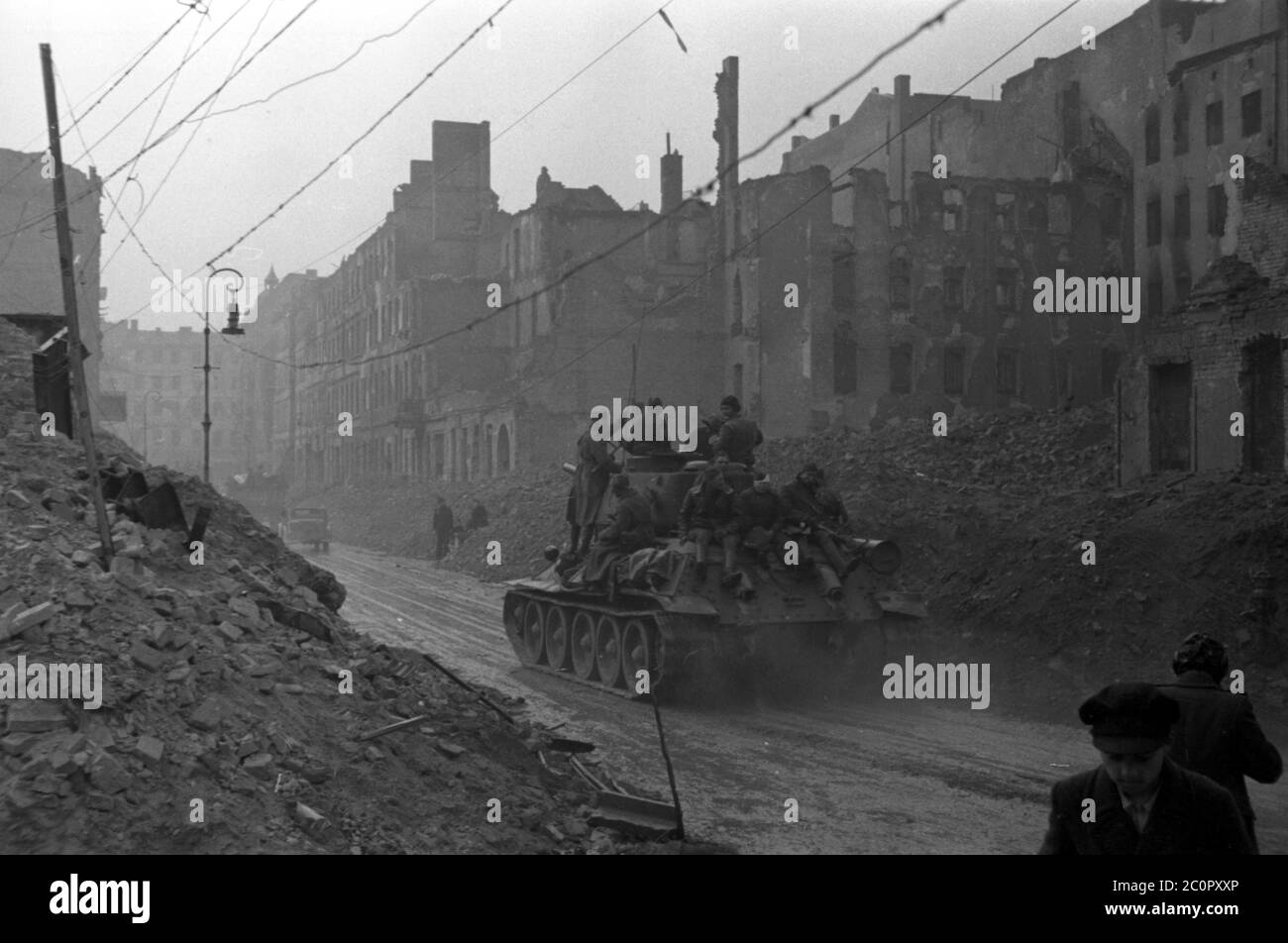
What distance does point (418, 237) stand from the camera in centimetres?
6475

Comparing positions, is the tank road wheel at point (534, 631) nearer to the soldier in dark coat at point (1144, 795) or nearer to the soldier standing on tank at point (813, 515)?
the soldier standing on tank at point (813, 515)

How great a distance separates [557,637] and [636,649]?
2.82 metres

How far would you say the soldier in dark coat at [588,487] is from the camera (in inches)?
735

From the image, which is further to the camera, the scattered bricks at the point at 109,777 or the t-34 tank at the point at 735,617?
the t-34 tank at the point at 735,617

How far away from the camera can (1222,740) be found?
6.00 metres

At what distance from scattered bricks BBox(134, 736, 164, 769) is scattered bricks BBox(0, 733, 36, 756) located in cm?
58

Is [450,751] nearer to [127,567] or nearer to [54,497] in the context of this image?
[127,567]

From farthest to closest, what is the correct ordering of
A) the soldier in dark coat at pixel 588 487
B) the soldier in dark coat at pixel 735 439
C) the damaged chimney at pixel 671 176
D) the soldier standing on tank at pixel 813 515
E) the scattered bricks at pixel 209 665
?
the damaged chimney at pixel 671 176
the soldier in dark coat at pixel 588 487
the soldier in dark coat at pixel 735 439
the soldier standing on tank at pixel 813 515
the scattered bricks at pixel 209 665

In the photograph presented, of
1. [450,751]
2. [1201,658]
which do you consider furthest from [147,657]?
[1201,658]

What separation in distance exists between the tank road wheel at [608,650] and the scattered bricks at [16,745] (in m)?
9.04

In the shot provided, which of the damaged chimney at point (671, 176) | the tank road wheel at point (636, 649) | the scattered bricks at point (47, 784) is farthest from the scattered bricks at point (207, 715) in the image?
the damaged chimney at point (671, 176)
